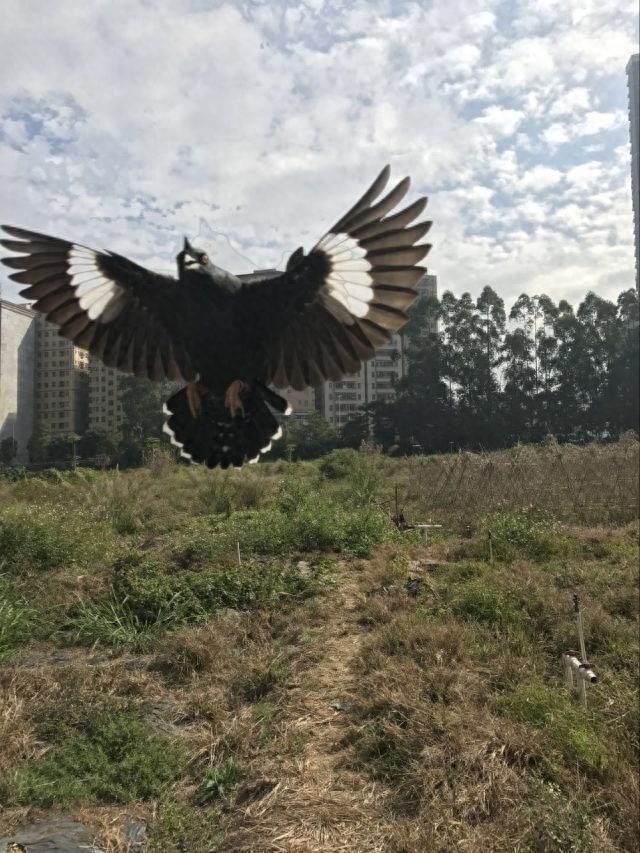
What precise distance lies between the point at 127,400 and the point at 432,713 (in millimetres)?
4032

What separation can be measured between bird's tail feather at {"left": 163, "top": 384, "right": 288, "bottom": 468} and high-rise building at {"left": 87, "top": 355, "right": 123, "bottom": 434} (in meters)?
0.12

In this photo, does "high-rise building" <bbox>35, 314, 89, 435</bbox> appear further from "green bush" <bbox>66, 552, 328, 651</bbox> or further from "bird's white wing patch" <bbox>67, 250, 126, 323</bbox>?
"green bush" <bbox>66, 552, 328, 651</bbox>

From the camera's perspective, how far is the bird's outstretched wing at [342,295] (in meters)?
0.77

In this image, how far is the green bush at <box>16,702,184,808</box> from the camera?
376 centimetres

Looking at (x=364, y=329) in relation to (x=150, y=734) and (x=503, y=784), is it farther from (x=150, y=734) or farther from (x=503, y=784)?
(x=150, y=734)

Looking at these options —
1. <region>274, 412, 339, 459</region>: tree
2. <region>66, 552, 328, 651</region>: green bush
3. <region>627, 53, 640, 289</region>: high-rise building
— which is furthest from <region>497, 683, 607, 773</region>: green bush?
<region>274, 412, 339, 459</region>: tree

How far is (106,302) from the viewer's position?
0.92 meters

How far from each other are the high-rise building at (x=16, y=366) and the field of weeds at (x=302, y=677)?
3.27ft

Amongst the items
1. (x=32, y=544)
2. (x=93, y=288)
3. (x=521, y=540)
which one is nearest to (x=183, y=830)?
(x=93, y=288)

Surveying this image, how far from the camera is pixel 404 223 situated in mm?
768

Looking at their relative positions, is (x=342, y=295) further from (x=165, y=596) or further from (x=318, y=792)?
(x=165, y=596)

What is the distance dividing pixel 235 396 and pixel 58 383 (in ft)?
1.52

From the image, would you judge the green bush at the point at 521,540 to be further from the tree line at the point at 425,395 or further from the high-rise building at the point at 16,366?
the high-rise building at the point at 16,366

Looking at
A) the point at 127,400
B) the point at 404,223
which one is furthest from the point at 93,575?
the point at 404,223
